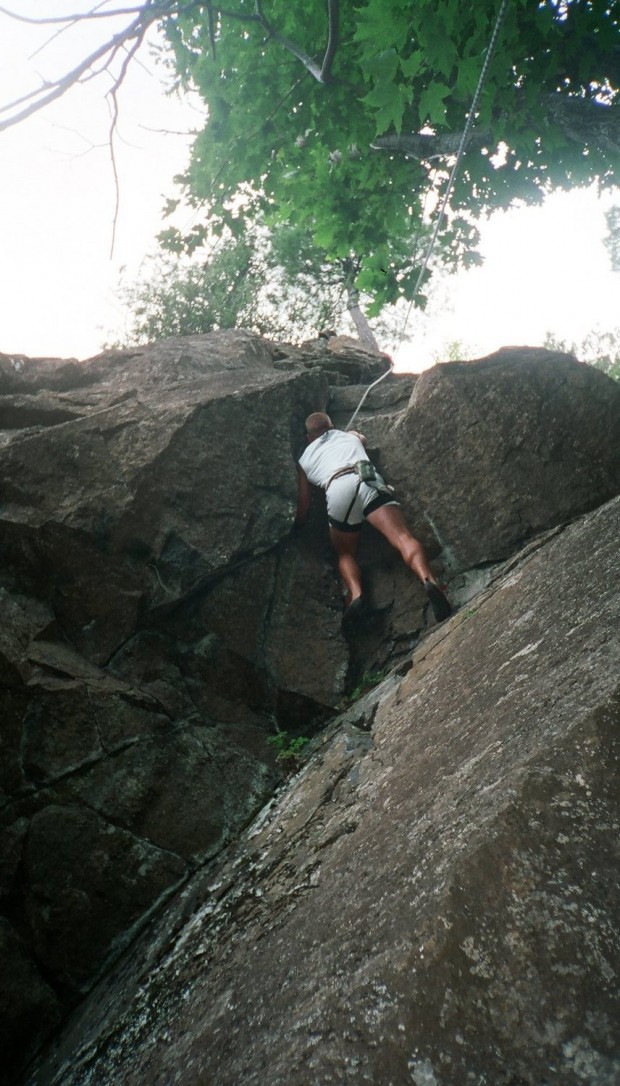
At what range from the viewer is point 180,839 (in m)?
4.02

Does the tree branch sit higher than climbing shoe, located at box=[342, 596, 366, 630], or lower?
higher

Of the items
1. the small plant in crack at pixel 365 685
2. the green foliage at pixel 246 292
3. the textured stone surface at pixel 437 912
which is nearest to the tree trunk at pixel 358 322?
the green foliage at pixel 246 292

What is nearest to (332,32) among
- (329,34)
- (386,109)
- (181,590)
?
(329,34)

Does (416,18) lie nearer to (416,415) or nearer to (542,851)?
(416,415)

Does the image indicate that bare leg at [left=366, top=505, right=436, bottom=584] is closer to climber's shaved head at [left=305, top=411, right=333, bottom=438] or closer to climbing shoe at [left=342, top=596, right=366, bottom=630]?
climbing shoe at [left=342, top=596, right=366, bottom=630]

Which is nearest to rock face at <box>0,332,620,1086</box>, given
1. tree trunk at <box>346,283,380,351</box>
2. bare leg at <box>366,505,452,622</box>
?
bare leg at <box>366,505,452,622</box>

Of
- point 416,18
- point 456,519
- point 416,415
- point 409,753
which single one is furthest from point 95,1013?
point 416,18

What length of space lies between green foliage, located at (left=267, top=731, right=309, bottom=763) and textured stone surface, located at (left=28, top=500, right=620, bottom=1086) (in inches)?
→ 38.9

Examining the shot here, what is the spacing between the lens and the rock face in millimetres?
3783

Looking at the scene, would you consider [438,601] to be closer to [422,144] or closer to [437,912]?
[437,912]

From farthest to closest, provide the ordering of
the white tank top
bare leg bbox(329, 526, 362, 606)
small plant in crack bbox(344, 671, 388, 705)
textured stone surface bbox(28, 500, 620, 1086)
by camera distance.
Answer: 1. the white tank top
2. bare leg bbox(329, 526, 362, 606)
3. small plant in crack bbox(344, 671, 388, 705)
4. textured stone surface bbox(28, 500, 620, 1086)

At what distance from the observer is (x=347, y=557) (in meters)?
5.74

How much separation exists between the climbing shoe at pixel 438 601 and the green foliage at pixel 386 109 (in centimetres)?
318

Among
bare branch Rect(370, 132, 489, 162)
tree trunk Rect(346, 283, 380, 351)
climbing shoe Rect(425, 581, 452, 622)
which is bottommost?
climbing shoe Rect(425, 581, 452, 622)
